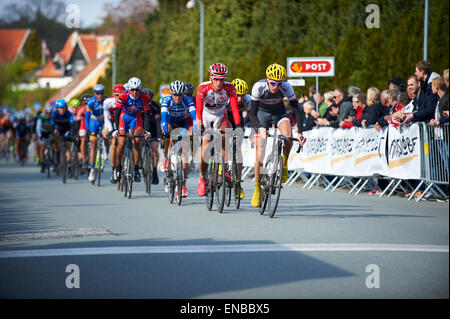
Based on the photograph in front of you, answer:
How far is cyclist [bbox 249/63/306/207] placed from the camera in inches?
480

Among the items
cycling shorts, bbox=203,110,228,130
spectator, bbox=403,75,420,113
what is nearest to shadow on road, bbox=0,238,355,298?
cycling shorts, bbox=203,110,228,130

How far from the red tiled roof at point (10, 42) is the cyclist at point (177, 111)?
Answer: 15120cm

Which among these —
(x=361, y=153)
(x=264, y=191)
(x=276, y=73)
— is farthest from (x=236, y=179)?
(x=361, y=153)

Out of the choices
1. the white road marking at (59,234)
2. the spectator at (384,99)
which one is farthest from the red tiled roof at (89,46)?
the white road marking at (59,234)

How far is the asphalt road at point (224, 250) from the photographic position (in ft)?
21.9

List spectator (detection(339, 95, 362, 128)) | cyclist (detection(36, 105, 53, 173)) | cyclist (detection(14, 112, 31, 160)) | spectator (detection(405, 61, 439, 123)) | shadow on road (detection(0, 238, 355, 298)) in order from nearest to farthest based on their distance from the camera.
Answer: shadow on road (detection(0, 238, 355, 298))
spectator (detection(405, 61, 439, 123))
spectator (detection(339, 95, 362, 128))
cyclist (detection(36, 105, 53, 173))
cyclist (detection(14, 112, 31, 160))

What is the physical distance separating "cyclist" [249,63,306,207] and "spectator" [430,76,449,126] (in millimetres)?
2343

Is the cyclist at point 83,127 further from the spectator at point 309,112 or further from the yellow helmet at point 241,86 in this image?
the yellow helmet at point 241,86

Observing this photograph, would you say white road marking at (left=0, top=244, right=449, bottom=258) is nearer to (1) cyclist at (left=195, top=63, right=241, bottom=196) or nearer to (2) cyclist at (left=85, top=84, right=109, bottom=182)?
(1) cyclist at (left=195, top=63, right=241, bottom=196)

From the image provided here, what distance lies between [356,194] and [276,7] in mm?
22334

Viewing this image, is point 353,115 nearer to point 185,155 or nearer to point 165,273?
point 185,155

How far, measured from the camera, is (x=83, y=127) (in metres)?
21.4
